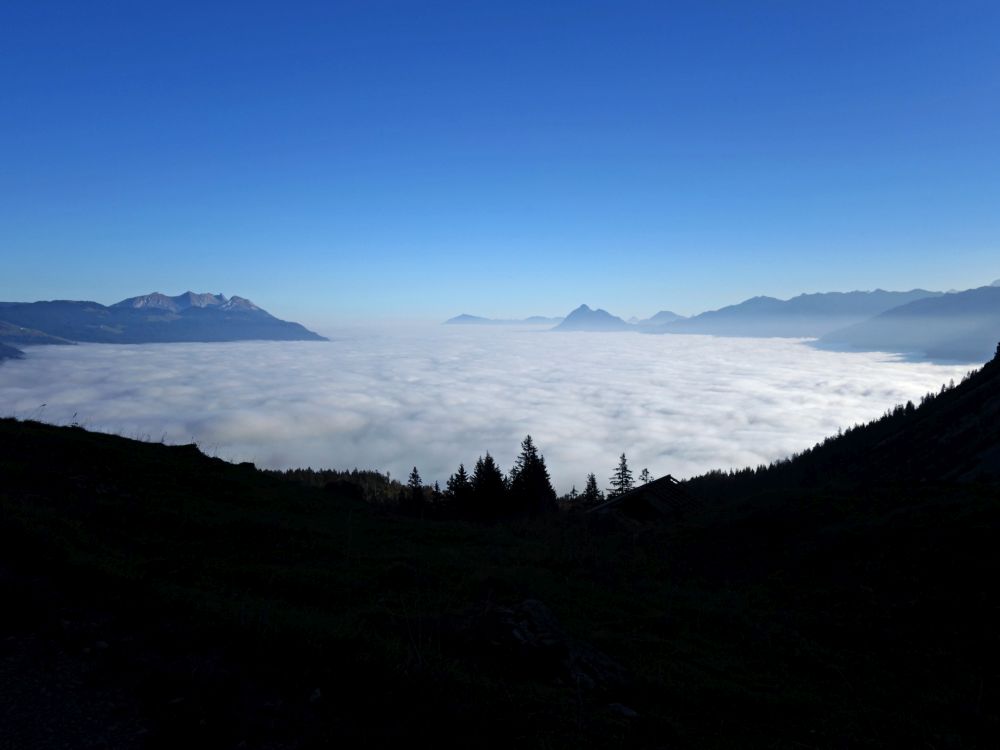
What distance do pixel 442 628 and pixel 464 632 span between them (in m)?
0.54

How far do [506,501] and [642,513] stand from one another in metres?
17.6

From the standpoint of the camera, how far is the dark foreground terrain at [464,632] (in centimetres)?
618

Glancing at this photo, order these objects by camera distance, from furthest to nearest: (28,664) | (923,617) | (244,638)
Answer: (923,617), (244,638), (28,664)

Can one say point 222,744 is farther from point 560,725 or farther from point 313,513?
point 313,513

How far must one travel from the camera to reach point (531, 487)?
220 feet

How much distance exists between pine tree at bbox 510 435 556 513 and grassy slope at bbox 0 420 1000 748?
40.5 metres

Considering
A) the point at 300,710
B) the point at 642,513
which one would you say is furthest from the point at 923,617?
the point at 642,513

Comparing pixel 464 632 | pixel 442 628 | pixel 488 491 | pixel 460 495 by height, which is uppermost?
pixel 464 632

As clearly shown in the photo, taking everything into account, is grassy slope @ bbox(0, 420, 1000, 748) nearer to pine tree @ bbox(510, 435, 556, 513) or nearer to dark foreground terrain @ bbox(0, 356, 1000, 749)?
dark foreground terrain @ bbox(0, 356, 1000, 749)

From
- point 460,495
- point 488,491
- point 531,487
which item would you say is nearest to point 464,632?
point 488,491

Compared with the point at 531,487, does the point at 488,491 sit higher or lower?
higher

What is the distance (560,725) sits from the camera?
661 cm

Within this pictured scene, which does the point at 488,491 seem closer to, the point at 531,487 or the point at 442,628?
the point at 531,487

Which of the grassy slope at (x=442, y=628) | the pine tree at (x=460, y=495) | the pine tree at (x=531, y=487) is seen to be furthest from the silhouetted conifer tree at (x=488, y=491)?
the grassy slope at (x=442, y=628)
